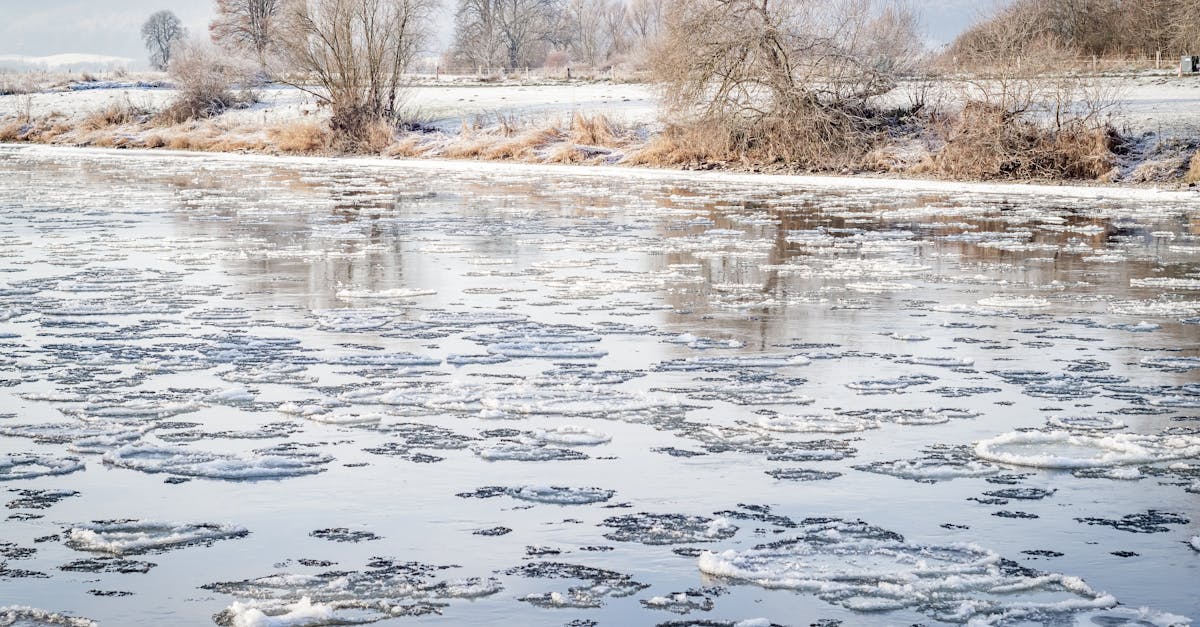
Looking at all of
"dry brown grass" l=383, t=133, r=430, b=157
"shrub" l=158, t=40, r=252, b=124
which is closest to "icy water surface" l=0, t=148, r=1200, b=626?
"dry brown grass" l=383, t=133, r=430, b=157

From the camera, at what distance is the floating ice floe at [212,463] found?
6191 mm

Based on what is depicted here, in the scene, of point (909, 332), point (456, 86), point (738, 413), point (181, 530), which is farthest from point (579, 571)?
point (456, 86)

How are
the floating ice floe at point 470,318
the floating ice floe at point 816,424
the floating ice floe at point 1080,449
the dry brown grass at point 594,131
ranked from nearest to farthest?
1. the floating ice floe at point 1080,449
2. the floating ice floe at point 816,424
3. the floating ice floe at point 470,318
4. the dry brown grass at point 594,131

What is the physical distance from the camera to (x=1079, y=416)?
724cm

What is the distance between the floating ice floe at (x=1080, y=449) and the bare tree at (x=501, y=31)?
101 m

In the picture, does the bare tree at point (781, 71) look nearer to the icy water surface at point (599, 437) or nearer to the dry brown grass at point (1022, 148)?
the dry brown grass at point (1022, 148)

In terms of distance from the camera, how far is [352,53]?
1697 inches

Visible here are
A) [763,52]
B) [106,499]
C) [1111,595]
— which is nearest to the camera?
[1111,595]

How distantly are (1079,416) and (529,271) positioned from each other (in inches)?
276

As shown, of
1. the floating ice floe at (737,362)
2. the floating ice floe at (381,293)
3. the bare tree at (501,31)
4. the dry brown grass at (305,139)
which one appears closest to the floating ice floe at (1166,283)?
the floating ice floe at (737,362)

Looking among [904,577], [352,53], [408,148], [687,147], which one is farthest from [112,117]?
[904,577]

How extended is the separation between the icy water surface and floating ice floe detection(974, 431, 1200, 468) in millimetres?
23

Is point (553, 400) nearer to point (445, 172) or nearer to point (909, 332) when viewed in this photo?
point (909, 332)

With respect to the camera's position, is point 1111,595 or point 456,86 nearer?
point 1111,595
